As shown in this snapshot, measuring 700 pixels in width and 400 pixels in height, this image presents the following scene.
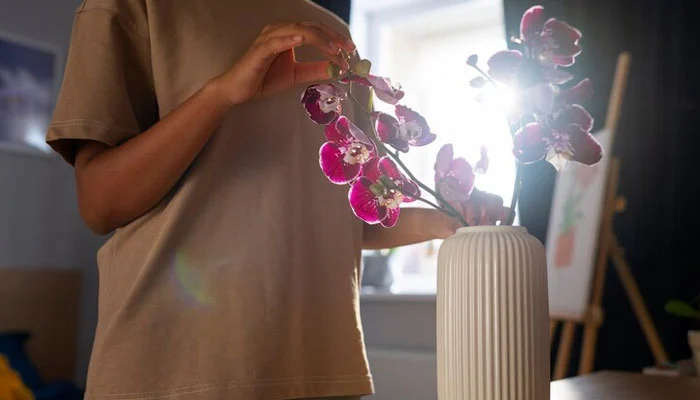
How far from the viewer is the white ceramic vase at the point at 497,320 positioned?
2.03ft

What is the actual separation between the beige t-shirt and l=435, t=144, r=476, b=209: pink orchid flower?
0.27m

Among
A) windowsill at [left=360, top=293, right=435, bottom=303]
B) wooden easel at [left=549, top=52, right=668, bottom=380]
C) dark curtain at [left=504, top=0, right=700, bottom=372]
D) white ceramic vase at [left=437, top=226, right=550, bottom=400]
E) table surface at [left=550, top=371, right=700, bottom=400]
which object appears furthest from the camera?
windowsill at [left=360, top=293, right=435, bottom=303]

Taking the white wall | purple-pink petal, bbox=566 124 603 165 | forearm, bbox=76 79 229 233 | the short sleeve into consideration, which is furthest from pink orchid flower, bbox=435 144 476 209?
the white wall

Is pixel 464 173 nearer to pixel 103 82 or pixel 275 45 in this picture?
pixel 275 45

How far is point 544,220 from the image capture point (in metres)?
2.81

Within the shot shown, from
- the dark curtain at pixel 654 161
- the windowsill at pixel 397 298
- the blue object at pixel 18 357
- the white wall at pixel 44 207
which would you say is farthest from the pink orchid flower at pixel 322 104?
the white wall at pixel 44 207

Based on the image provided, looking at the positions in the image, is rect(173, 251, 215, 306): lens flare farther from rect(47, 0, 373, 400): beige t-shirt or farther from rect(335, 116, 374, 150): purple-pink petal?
rect(335, 116, 374, 150): purple-pink petal

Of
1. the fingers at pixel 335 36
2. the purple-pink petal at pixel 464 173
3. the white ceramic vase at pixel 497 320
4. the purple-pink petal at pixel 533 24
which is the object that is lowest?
the white ceramic vase at pixel 497 320

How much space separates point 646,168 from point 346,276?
Answer: 6.51 feet

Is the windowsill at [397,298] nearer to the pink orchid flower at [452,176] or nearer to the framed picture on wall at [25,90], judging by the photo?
the framed picture on wall at [25,90]

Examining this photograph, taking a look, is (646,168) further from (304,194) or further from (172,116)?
(172,116)

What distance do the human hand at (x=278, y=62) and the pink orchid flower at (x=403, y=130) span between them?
0.08 metres

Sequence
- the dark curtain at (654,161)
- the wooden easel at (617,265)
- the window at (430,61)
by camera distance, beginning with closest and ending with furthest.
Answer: the wooden easel at (617,265) < the dark curtain at (654,161) < the window at (430,61)

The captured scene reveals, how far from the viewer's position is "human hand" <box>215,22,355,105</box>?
69 centimetres
